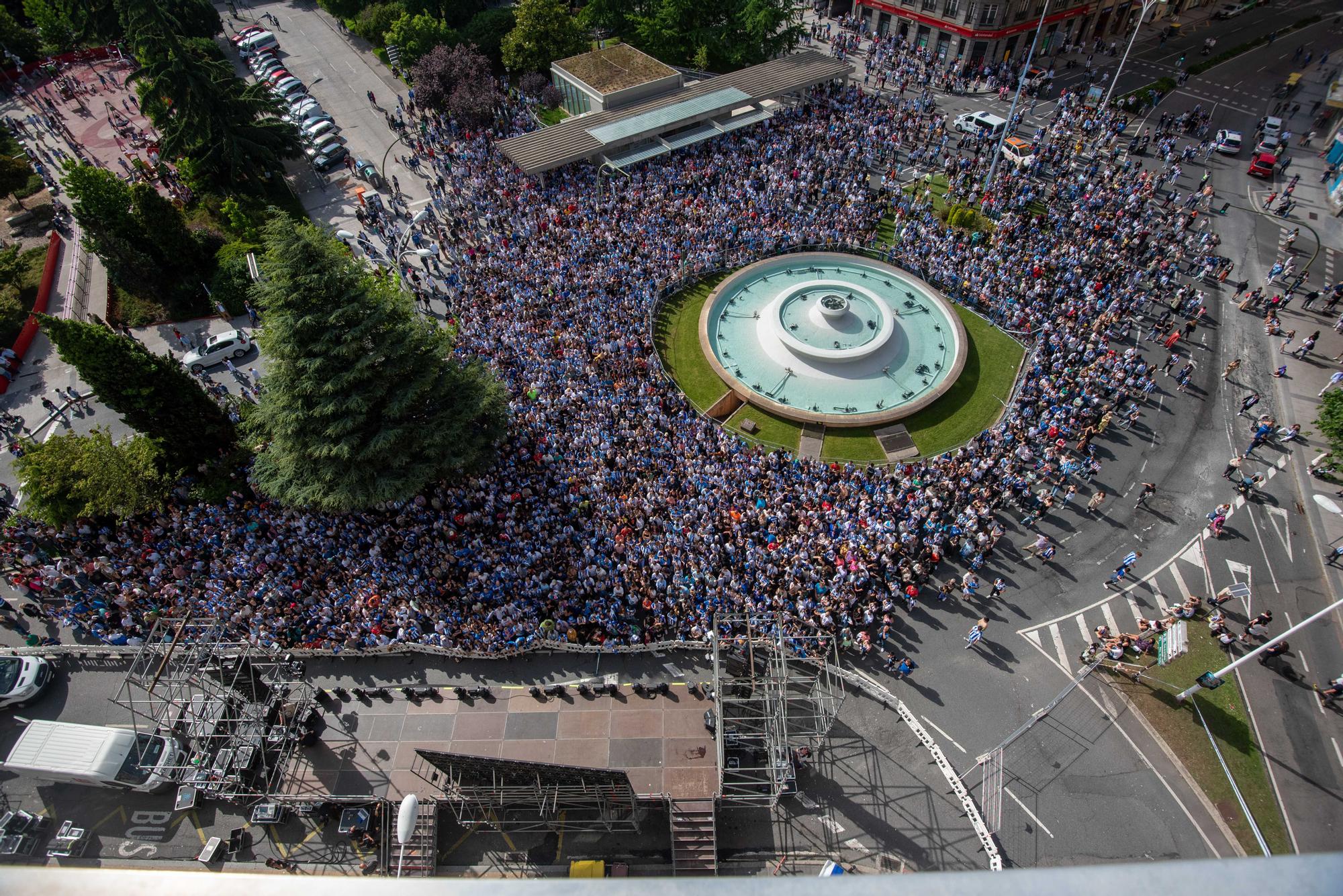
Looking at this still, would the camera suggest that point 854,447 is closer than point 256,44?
Yes

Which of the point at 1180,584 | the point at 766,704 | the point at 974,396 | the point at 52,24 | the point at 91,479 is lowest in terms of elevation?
the point at 1180,584

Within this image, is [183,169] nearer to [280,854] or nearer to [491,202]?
[491,202]

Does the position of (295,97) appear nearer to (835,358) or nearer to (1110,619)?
(835,358)

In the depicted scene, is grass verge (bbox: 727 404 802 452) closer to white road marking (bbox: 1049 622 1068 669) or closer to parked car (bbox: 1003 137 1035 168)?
white road marking (bbox: 1049 622 1068 669)

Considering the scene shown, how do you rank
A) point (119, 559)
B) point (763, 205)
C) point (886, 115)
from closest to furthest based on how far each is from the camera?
point (119, 559) < point (763, 205) < point (886, 115)

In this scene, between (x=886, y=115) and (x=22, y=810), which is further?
(x=886, y=115)

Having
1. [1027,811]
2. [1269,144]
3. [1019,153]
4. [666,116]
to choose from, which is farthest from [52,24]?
[1269,144]

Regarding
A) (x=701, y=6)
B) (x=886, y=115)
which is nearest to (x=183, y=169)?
(x=701, y=6)

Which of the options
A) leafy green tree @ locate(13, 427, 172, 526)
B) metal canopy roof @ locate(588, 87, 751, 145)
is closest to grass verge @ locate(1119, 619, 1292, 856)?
leafy green tree @ locate(13, 427, 172, 526)
